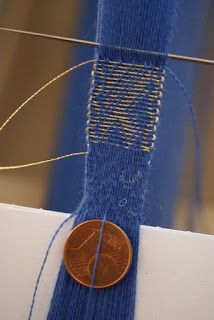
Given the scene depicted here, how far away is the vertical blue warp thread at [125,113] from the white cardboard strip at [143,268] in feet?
0.13

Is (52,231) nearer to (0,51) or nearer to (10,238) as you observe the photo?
(10,238)

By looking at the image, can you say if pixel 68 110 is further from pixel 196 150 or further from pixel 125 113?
pixel 196 150

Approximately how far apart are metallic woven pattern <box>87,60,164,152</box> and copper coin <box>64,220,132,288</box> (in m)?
0.17

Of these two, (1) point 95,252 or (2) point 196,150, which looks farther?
(2) point 196,150

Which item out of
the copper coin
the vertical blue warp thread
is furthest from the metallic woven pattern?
the copper coin

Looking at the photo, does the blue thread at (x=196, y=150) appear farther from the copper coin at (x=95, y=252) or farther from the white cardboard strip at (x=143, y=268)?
the copper coin at (x=95, y=252)

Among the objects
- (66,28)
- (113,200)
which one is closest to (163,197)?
(113,200)

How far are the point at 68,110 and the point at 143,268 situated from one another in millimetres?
364

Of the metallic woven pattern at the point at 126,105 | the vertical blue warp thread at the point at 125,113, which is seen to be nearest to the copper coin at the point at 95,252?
the vertical blue warp thread at the point at 125,113

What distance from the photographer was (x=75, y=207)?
2.32ft

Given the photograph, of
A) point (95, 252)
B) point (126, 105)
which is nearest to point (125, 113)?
point (126, 105)

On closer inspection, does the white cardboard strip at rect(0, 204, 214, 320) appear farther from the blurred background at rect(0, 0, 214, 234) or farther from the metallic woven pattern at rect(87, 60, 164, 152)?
the metallic woven pattern at rect(87, 60, 164, 152)

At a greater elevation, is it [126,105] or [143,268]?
[126,105]

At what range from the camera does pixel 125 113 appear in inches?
25.5
